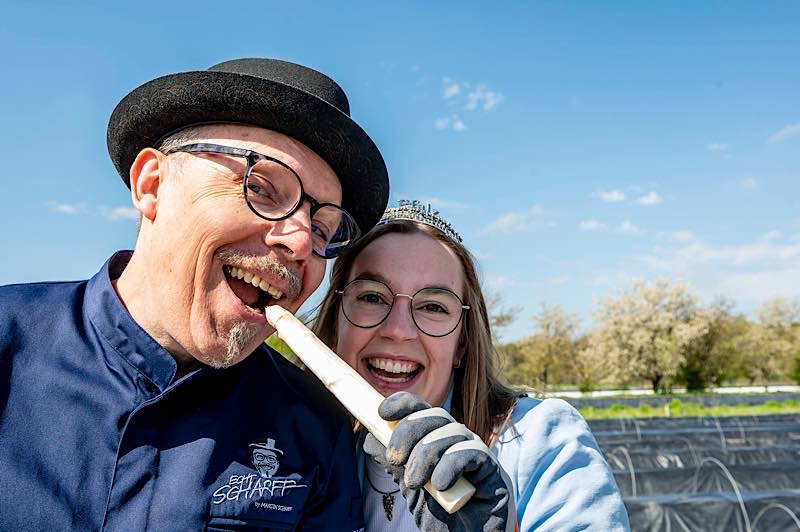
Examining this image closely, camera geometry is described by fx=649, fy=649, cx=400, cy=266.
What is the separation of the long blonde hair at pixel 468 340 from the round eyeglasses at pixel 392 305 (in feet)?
0.54

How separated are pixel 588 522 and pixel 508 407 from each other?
620 mm

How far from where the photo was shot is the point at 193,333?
1.80 m

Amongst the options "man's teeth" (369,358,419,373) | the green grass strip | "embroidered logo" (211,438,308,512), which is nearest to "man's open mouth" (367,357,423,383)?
"man's teeth" (369,358,419,373)

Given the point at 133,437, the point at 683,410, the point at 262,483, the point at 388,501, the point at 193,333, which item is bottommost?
the point at 683,410

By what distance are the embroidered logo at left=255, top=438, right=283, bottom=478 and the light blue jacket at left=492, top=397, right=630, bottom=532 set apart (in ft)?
2.48

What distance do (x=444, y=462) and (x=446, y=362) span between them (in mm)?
1229

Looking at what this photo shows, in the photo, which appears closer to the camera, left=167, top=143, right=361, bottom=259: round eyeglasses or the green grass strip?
left=167, top=143, right=361, bottom=259: round eyeglasses

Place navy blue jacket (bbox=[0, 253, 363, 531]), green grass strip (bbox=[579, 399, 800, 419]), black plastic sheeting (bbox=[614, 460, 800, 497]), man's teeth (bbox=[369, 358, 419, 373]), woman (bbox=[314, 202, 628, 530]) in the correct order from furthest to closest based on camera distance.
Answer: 1. green grass strip (bbox=[579, 399, 800, 419])
2. black plastic sheeting (bbox=[614, 460, 800, 497])
3. man's teeth (bbox=[369, 358, 419, 373])
4. woman (bbox=[314, 202, 628, 530])
5. navy blue jacket (bbox=[0, 253, 363, 531])

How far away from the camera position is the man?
165cm

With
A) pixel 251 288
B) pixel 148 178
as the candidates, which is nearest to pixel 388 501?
pixel 251 288

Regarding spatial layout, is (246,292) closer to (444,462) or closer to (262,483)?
(262,483)

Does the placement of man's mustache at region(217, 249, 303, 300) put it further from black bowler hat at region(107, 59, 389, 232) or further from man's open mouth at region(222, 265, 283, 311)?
black bowler hat at region(107, 59, 389, 232)

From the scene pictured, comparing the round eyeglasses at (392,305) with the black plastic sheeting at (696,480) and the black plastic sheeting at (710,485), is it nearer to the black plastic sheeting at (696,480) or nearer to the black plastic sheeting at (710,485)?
the black plastic sheeting at (710,485)

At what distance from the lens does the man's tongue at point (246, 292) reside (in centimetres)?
191
